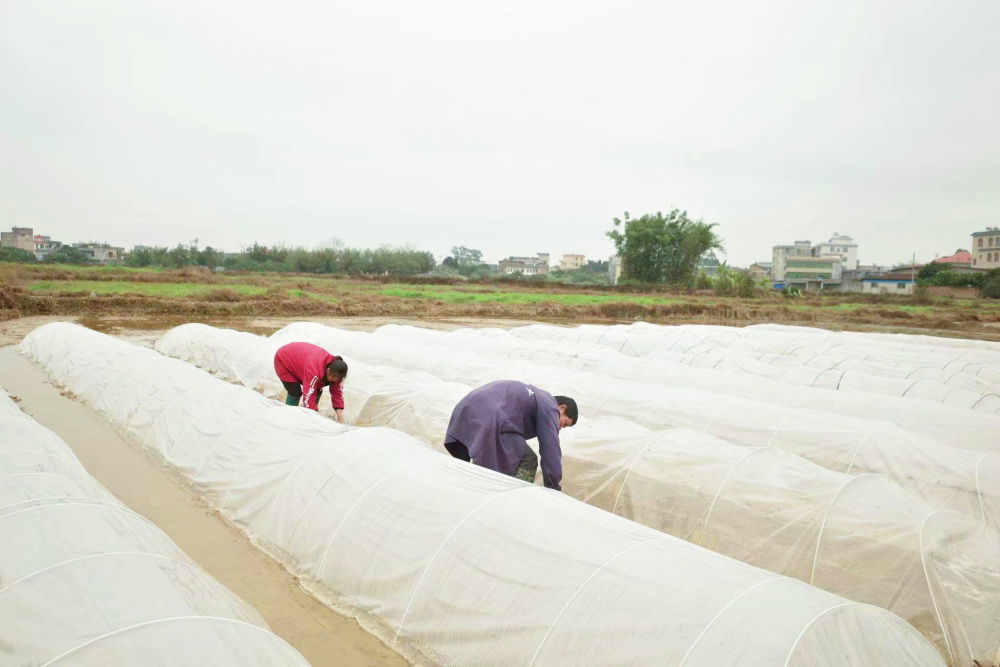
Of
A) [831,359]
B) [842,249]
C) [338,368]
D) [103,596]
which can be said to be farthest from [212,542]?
[842,249]

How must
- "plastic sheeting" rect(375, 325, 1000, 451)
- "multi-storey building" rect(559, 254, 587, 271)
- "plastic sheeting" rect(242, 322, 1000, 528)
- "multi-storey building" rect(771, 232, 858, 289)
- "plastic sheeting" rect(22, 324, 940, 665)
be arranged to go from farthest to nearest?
"multi-storey building" rect(559, 254, 587, 271) < "multi-storey building" rect(771, 232, 858, 289) < "plastic sheeting" rect(375, 325, 1000, 451) < "plastic sheeting" rect(242, 322, 1000, 528) < "plastic sheeting" rect(22, 324, 940, 665)

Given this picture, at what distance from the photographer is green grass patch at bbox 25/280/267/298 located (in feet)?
86.8

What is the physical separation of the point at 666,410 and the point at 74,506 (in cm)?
697

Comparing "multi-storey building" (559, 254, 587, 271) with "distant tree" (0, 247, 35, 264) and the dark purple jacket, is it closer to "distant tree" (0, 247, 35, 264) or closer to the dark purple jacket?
"distant tree" (0, 247, 35, 264)

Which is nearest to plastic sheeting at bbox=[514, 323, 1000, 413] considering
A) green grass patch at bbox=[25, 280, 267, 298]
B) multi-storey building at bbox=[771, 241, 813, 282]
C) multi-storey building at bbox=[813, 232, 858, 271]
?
green grass patch at bbox=[25, 280, 267, 298]

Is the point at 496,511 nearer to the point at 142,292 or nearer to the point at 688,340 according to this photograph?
the point at 688,340

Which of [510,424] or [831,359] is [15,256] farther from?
[510,424]

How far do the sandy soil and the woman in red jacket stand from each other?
167 cm

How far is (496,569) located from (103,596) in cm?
212

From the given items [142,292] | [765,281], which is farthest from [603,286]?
[142,292]

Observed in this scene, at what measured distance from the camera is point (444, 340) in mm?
15938

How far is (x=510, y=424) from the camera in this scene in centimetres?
512

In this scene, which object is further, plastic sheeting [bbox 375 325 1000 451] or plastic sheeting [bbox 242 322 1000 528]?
plastic sheeting [bbox 375 325 1000 451]

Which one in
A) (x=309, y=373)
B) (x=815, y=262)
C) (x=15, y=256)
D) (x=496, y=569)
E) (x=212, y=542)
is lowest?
(x=212, y=542)
